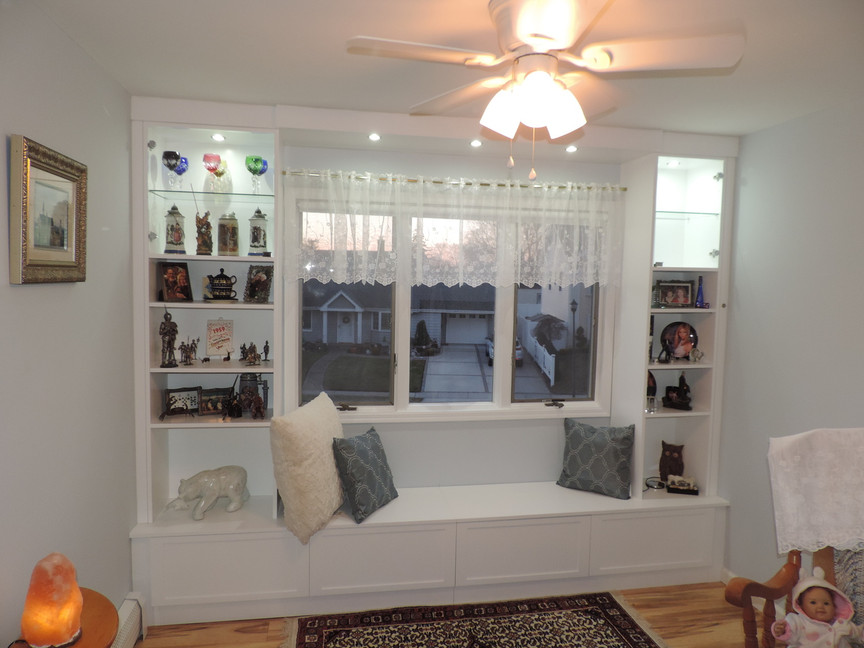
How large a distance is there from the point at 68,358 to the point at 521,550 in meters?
2.37

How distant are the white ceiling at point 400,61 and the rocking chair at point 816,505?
146 centimetres

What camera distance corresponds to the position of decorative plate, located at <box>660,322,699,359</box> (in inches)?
132

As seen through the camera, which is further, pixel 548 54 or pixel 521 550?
pixel 521 550

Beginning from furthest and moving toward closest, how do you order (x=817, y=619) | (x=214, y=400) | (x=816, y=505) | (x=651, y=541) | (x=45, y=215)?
(x=651, y=541) → (x=214, y=400) → (x=816, y=505) → (x=817, y=619) → (x=45, y=215)

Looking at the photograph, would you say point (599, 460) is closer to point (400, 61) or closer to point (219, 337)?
point (219, 337)

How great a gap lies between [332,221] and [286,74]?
36.0 inches

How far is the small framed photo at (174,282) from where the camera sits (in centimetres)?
287

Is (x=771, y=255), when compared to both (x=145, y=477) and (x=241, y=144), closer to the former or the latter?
(x=241, y=144)

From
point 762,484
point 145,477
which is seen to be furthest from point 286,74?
point 762,484

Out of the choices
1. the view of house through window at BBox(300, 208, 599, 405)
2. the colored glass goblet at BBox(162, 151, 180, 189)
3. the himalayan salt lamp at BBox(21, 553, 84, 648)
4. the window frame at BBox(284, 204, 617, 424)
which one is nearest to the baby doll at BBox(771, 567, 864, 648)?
the window frame at BBox(284, 204, 617, 424)

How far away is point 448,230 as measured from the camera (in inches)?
130

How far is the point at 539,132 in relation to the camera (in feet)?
9.21

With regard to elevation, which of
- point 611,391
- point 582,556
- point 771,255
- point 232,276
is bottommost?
point 582,556

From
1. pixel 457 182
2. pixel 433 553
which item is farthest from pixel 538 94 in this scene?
pixel 433 553
